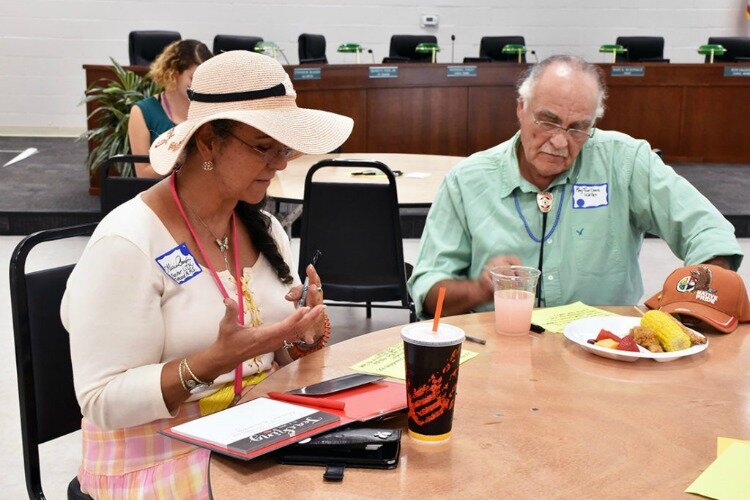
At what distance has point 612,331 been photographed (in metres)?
1.68

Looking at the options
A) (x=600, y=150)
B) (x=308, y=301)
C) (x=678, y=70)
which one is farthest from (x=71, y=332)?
(x=678, y=70)

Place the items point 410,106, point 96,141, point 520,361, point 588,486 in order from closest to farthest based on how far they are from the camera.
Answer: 1. point 588,486
2. point 520,361
3. point 96,141
4. point 410,106

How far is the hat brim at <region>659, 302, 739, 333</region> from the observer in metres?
1.69

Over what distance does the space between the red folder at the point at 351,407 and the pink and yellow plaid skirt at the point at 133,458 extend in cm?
25

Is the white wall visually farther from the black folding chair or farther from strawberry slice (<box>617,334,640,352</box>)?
strawberry slice (<box>617,334,640,352</box>)

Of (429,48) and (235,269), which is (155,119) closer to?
(235,269)

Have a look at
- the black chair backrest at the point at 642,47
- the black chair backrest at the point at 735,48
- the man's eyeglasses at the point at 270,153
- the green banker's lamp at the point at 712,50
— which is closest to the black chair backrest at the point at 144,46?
the black chair backrest at the point at 642,47

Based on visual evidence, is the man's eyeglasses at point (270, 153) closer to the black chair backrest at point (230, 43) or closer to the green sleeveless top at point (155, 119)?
the green sleeveless top at point (155, 119)

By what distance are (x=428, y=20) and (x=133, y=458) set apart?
27.6 feet

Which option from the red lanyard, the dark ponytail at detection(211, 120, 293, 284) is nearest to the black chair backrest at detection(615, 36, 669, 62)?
the dark ponytail at detection(211, 120, 293, 284)

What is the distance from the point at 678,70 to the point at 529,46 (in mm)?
2313

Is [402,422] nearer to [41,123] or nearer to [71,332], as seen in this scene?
[71,332]

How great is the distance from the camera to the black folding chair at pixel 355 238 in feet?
10.1

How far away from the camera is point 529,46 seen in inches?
370
